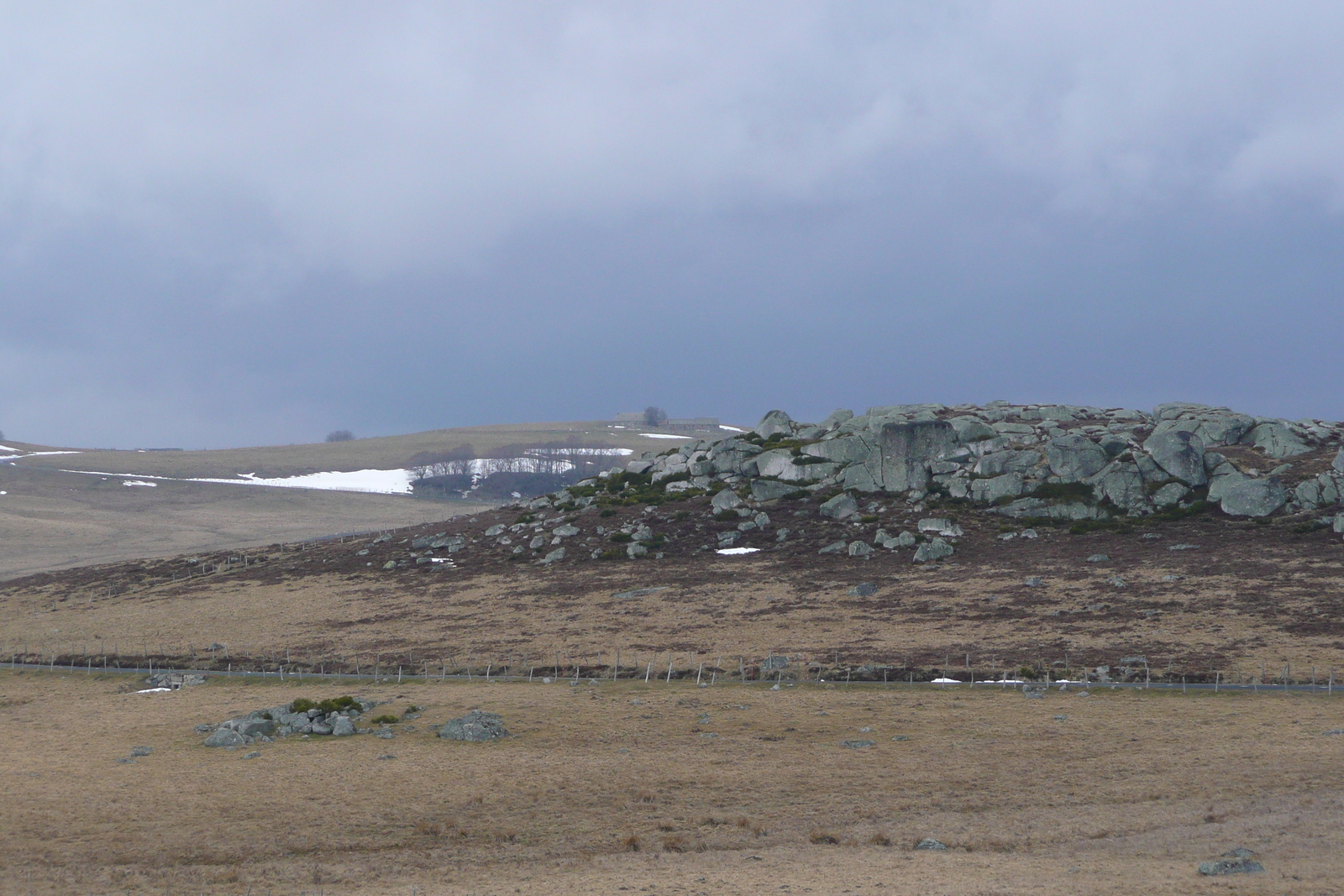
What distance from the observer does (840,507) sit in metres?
105

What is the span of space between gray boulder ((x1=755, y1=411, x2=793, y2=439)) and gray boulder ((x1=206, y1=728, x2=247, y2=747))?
10504 centimetres

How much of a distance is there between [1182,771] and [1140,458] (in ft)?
263

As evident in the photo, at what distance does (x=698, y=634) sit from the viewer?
220 ft

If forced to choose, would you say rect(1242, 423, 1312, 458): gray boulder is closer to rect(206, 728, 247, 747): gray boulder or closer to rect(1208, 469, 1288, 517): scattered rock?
rect(1208, 469, 1288, 517): scattered rock

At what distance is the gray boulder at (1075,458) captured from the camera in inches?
4060

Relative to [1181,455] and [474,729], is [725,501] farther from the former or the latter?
[474,729]

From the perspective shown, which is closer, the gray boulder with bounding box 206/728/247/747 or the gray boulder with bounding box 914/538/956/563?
the gray boulder with bounding box 206/728/247/747

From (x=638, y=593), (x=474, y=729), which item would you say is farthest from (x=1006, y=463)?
(x=474, y=729)

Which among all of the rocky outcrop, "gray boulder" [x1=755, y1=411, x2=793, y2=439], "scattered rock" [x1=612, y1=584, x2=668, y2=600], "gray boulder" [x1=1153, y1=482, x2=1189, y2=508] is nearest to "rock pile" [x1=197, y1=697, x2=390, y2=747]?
"scattered rock" [x1=612, y1=584, x2=668, y2=600]

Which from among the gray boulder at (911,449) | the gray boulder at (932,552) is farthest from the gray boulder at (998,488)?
the gray boulder at (932,552)

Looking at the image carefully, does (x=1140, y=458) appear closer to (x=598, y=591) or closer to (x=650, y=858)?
(x=598, y=591)

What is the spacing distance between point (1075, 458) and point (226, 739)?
9188cm

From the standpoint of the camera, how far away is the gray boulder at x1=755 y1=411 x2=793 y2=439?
466ft

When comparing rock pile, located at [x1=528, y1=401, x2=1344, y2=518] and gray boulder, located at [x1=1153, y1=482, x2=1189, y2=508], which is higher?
rock pile, located at [x1=528, y1=401, x2=1344, y2=518]
